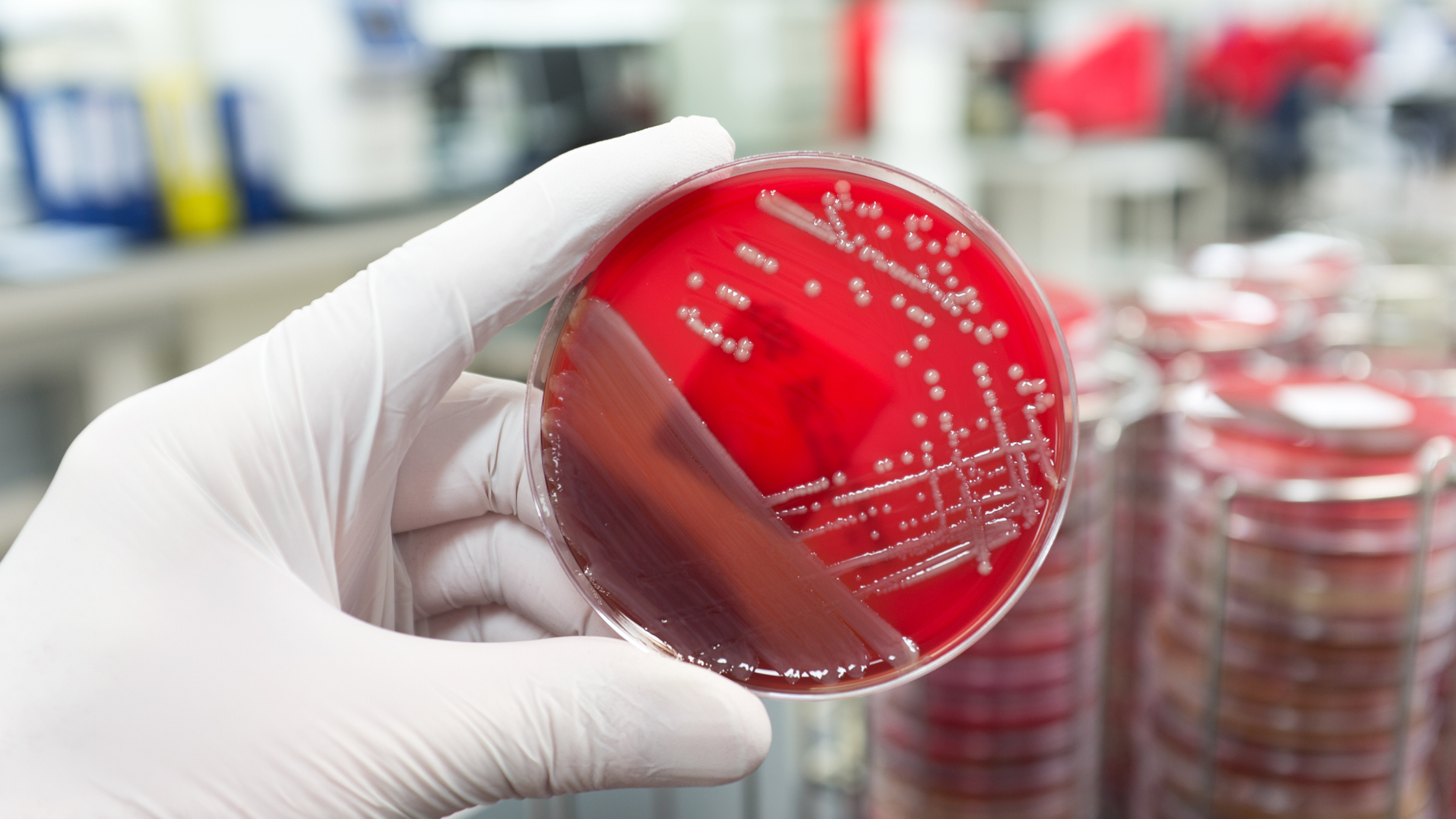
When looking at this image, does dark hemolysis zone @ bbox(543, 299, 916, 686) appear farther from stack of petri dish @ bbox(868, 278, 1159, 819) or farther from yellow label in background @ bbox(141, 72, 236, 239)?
yellow label in background @ bbox(141, 72, 236, 239)

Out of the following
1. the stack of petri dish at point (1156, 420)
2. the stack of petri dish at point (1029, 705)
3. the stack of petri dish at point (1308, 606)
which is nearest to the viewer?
the stack of petri dish at point (1308, 606)

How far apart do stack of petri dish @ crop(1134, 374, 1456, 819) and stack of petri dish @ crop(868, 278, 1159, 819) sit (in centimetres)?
6

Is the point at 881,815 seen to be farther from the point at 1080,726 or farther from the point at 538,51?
the point at 538,51

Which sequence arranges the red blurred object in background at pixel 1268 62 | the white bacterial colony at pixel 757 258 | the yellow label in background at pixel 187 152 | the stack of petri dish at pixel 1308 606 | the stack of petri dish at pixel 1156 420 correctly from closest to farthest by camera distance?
the white bacterial colony at pixel 757 258 → the stack of petri dish at pixel 1308 606 → the stack of petri dish at pixel 1156 420 → the yellow label in background at pixel 187 152 → the red blurred object in background at pixel 1268 62

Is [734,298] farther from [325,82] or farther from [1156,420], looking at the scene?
[325,82]

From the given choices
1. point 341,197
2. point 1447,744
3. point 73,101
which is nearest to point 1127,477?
point 1447,744

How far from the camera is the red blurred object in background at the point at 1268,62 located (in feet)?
12.0

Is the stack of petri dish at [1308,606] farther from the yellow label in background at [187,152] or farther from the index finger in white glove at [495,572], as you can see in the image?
the yellow label in background at [187,152]

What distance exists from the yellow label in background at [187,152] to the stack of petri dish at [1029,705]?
1817 millimetres

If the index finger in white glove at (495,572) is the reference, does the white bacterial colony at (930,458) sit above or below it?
above

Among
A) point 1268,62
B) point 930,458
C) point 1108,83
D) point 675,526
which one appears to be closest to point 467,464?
point 675,526

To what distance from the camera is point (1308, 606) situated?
29.4 inches

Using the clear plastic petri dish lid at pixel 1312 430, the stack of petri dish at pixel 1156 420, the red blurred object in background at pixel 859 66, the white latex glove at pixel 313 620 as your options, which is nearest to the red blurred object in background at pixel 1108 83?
the red blurred object in background at pixel 859 66

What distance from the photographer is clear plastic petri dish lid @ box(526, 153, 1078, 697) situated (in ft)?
1.96
